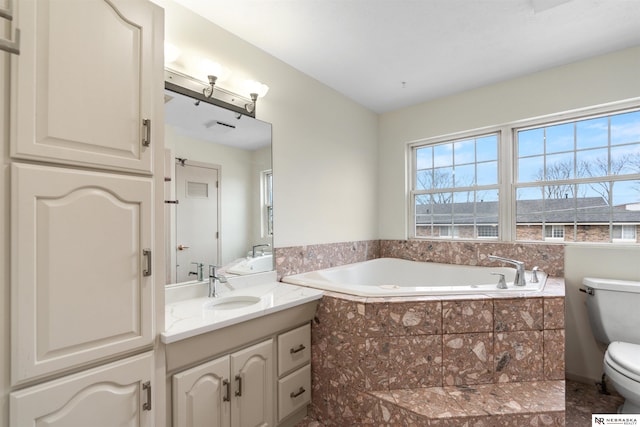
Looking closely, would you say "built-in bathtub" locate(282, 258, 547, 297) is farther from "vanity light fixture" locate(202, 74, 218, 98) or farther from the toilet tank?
"vanity light fixture" locate(202, 74, 218, 98)

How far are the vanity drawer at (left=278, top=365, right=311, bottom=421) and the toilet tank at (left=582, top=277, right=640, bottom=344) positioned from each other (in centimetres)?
201

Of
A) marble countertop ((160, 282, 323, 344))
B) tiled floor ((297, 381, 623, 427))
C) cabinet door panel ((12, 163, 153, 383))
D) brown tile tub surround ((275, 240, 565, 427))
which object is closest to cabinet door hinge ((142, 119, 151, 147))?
cabinet door panel ((12, 163, 153, 383))

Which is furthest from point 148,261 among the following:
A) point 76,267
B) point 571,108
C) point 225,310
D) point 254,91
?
point 571,108

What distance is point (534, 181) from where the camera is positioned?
8.92 ft

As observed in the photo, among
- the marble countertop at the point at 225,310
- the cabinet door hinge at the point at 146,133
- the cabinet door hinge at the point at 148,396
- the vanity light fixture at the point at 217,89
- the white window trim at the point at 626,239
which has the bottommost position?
the cabinet door hinge at the point at 148,396

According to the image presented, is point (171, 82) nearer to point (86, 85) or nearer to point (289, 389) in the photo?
point (86, 85)

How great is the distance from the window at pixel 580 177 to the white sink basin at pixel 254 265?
2.21 metres

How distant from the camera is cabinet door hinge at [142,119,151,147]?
117cm

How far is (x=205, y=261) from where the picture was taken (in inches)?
75.8

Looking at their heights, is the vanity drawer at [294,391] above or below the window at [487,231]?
below

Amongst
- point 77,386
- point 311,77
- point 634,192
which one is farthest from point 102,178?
point 634,192

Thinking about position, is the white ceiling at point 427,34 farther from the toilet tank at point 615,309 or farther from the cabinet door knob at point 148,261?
the toilet tank at point 615,309

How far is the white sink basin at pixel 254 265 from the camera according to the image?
2115 mm

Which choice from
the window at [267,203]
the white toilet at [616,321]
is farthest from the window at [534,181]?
the window at [267,203]
